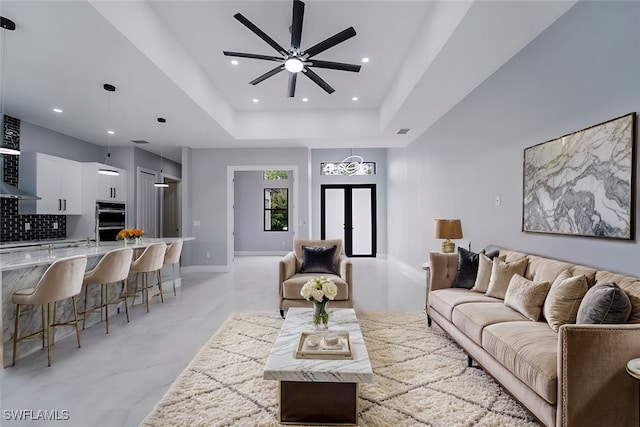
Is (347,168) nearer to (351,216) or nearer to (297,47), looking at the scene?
(351,216)

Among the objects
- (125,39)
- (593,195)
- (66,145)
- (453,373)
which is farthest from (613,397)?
(66,145)

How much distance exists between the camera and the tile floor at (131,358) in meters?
2.07

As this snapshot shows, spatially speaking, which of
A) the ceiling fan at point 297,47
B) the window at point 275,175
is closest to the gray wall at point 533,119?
the ceiling fan at point 297,47

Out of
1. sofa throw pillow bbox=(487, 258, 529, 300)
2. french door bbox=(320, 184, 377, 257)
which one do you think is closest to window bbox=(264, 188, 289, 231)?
french door bbox=(320, 184, 377, 257)

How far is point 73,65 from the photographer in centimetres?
321

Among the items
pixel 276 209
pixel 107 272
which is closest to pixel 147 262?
pixel 107 272

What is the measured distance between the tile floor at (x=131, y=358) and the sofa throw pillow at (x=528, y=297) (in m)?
1.76

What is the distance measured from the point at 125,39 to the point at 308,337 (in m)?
2.94

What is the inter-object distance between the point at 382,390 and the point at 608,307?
1.42 meters

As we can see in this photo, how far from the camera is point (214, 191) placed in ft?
23.2

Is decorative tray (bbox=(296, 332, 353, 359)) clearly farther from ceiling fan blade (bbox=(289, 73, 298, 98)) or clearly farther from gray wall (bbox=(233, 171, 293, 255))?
gray wall (bbox=(233, 171, 293, 255))

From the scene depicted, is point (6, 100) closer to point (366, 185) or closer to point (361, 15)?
point (361, 15)

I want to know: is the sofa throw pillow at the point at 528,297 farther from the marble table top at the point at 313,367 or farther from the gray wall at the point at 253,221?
the gray wall at the point at 253,221

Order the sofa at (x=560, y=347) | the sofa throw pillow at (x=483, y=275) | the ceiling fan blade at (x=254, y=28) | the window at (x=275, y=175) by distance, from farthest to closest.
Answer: the window at (x=275, y=175)
the sofa throw pillow at (x=483, y=275)
the ceiling fan blade at (x=254, y=28)
the sofa at (x=560, y=347)
